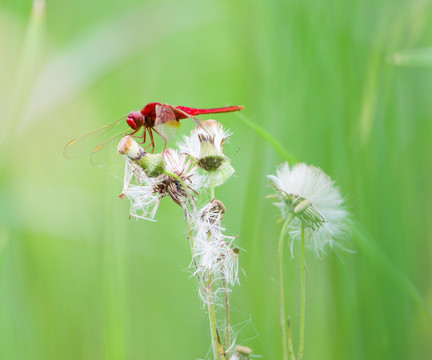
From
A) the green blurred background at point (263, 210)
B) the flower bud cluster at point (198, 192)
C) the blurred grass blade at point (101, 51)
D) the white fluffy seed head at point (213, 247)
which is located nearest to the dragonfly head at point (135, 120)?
the flower bud cluster at point (198, 192)

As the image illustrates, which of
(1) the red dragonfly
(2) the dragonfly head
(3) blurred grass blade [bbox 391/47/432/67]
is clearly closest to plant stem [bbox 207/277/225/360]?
(1) the red dragonfly

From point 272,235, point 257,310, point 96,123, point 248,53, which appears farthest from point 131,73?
point 257,310

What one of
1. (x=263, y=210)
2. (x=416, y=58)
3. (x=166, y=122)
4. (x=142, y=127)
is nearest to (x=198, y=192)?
(x=166, y=122)

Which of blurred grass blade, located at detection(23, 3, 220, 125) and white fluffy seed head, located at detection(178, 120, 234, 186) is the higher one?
blurred grass blade, located at detection(23, 3, 220, 125)

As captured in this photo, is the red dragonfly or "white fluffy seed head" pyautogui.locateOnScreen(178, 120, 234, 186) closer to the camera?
"white fluffy seed head" pyautogui.locateOnScreen(178, 120, 234, 186)

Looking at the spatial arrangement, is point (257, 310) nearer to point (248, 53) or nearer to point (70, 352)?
point (70, 352)

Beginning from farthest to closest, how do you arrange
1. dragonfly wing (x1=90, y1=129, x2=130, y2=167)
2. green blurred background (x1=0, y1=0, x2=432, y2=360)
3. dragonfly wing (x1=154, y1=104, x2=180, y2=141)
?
green blurred background (x1=0, y1=0, x2=432, y2=360), dragonfly wing (x1=90, y1=129, x2=130, y2=167), dragonfly wing (x1=154, y1=104, x2=180, y2=141)

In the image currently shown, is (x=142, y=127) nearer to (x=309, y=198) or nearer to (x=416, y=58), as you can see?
(x=309, y=198)

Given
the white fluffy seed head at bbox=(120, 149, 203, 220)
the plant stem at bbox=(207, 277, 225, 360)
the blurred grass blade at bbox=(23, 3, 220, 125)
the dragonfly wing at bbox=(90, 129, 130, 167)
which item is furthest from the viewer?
the blurred grass blade at bbox=(23, 3, 220, 125)

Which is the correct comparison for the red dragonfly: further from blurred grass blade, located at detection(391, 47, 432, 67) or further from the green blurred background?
blurred grass blade, located at detection(391, 47, 432, 67)
